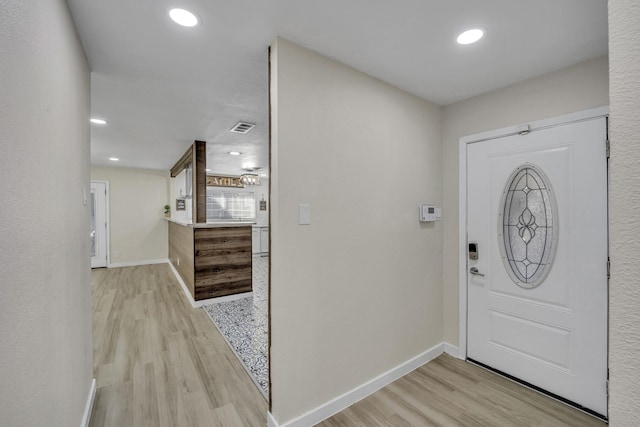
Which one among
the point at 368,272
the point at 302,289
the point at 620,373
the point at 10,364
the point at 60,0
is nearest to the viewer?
the point at 620,373

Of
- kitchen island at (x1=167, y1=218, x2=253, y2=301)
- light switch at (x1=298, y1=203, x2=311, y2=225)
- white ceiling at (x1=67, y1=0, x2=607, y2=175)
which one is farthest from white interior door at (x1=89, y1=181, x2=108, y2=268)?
light switch at (x1=298, y1=203, x2=311, y2=225)

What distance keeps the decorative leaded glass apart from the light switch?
1752 millimetres

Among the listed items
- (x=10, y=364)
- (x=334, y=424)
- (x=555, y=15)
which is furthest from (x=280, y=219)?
(x=555, y=15)

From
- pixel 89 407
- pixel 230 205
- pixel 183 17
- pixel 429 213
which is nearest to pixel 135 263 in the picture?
pixel 230 205

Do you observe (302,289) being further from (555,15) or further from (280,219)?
(555,15)

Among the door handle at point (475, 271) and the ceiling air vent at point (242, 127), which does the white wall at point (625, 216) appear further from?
the ceiling air vent at point (242, 127)

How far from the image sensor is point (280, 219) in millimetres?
1720

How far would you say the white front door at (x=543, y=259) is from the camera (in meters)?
1.94

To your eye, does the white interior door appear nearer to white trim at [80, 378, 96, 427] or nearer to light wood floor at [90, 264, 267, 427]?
light wood floor at [90, 264, 267, 427]

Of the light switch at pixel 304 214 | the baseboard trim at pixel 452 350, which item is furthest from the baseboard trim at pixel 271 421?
the baseboard trim at pixel 452 350

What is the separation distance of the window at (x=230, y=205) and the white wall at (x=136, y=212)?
117 centimetres

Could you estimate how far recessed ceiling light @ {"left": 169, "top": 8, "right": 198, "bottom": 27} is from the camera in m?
1.50

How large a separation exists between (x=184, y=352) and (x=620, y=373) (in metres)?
3.13

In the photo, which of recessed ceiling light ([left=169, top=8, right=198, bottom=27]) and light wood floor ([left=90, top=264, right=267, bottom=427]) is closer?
recessed ceiling light ([left=169, top=8, right=198, bottom=27])
